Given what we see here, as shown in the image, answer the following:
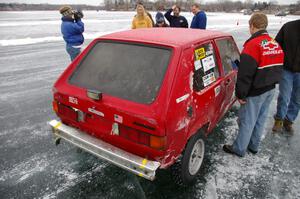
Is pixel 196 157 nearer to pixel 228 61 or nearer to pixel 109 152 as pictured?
pixel 109 152

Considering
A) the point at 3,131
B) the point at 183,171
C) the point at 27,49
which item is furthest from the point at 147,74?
the point at 27,49

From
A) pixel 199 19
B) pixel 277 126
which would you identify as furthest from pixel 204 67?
pixel 199 19

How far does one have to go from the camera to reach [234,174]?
321cm

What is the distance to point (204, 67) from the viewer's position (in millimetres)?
2883

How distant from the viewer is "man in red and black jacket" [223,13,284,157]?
295cm

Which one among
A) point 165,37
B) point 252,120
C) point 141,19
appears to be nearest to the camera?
point 165,37

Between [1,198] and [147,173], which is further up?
[147,173]

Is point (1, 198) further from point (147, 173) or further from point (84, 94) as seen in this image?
point (147, 173)

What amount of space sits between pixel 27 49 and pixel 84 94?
1043cm

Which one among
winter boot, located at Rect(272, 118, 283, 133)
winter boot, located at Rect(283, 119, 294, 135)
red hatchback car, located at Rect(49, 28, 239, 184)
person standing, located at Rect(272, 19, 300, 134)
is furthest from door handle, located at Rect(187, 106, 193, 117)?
winter boot, located at Rect(283, 119, 294, 135)

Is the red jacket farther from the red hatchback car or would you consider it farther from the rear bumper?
the rear bumper

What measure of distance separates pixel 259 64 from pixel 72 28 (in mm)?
4222

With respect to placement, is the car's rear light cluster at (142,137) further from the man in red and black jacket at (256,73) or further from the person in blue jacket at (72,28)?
the person in blue jacket at (72,28)

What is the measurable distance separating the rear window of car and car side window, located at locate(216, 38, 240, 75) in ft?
3.93
